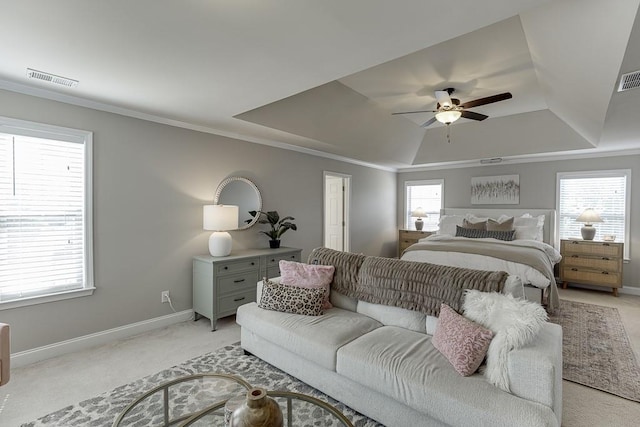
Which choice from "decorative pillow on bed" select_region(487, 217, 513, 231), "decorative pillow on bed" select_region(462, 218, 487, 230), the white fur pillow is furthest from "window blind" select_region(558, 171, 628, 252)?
the white fur pillow

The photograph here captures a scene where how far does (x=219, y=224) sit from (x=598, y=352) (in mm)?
4020

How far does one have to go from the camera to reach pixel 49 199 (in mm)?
2836

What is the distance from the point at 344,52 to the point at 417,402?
7.13 ft

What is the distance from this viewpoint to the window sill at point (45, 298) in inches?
103

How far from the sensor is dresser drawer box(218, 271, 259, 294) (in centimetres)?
356

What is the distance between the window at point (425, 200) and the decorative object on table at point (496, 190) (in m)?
0.73

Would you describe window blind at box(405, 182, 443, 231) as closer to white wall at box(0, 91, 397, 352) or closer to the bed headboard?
the bed headboard

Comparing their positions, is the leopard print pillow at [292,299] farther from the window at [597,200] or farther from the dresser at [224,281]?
the window at [597,200]


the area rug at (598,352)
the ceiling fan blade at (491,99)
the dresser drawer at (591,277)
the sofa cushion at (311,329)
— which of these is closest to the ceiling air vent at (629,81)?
the ceiling fan blade at (491,99)

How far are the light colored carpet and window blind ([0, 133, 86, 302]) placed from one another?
26.7 inches

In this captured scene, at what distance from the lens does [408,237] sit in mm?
7172

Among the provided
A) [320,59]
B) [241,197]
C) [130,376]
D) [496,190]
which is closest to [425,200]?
[496,190]

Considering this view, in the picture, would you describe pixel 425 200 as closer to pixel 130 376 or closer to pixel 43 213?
pixel 130 376

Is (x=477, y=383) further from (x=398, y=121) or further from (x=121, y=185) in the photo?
(x=398, y=121)
